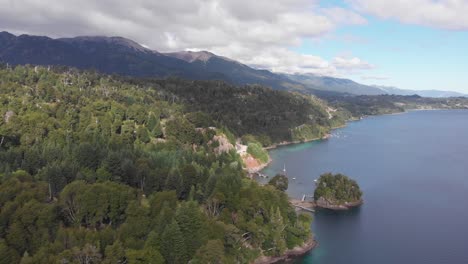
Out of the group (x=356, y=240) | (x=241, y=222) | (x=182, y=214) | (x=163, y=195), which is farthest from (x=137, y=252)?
(x=356, y=240)

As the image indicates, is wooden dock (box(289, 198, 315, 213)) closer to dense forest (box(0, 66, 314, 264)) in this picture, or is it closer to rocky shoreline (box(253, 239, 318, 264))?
dense forest (box(0, 66, 314, 264))

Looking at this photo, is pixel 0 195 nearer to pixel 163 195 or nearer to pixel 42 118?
pixel 163 195

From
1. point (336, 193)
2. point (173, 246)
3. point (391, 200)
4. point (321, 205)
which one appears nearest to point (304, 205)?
point (321, 205)

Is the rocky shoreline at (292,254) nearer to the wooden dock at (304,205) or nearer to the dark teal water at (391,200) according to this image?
the dark teal water at (391,200)

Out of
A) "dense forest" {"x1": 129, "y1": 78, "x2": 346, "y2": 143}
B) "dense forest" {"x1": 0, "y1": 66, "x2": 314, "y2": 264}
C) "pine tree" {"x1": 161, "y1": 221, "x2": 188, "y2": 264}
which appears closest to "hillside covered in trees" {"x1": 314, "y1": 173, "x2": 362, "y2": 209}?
"dense forest" {"x1": 0, "y1": 66, "x2": 314, "y2": 264}

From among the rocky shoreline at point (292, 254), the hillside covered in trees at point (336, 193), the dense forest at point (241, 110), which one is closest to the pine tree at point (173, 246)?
the rocky shoreline at point (292, 254)

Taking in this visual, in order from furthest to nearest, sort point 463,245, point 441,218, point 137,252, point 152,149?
1. point 152,149
2. point 441,218
3. point 463,245
4. point 137,252
